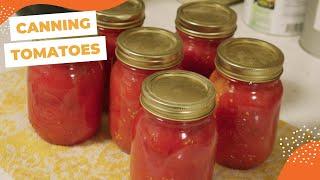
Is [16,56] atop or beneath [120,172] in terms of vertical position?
atop

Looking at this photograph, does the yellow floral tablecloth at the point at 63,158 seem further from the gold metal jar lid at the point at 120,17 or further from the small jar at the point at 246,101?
the gold metal jar lid at the point at 120,17

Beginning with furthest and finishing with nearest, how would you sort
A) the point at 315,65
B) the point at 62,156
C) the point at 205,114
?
the point at 315,65
the point at 62,156
the point at 205,114

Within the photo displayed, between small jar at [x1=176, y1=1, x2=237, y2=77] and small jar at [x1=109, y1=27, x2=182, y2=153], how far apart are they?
1.4 inches

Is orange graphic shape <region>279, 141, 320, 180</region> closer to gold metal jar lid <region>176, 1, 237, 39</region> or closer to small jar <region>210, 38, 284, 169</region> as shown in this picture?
small jar <region>210, 38, 284, 169</region>

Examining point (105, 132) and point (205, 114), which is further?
point (105, 132)

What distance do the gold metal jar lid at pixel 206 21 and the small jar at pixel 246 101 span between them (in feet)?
0.07

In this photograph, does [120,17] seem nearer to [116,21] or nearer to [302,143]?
[116,21]

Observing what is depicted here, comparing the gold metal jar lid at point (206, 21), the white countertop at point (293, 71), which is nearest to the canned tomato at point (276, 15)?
the white countertop at point (293, 71)

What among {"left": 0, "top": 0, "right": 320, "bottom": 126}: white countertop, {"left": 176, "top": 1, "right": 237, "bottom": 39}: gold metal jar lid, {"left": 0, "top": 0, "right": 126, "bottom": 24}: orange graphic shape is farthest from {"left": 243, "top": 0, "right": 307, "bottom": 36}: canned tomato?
{"left": 0, "top": 0, "right": 126, "bottom": 24}: orange graphic shape

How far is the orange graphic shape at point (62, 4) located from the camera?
0.65m

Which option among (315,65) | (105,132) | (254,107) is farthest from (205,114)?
(315,65)

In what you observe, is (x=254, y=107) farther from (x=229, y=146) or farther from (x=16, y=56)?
(x=16, y=56)

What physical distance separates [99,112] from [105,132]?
0.11 feet

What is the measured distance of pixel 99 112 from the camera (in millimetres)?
681
